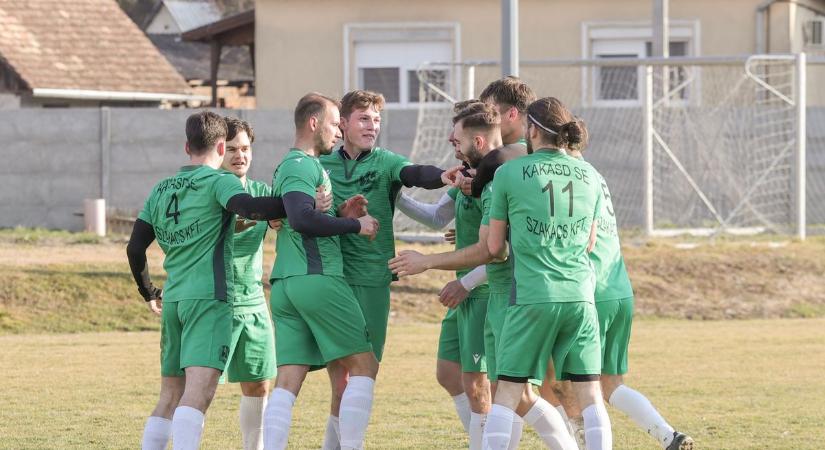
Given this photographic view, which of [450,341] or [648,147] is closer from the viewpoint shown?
[450,341]

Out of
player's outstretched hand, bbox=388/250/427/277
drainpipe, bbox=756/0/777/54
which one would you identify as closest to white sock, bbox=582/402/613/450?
player's outstretched hand, bbox=388/250/427/277

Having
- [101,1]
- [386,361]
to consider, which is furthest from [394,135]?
[101,1]

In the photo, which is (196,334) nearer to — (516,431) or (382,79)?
(516,431)

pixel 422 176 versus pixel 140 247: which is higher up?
pixel 422 176

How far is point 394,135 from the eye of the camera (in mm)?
24672

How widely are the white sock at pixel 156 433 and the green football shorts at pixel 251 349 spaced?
55cm

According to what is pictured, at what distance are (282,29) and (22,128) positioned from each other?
250 inches

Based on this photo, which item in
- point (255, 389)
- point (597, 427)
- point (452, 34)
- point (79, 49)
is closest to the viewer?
point (597, 427)

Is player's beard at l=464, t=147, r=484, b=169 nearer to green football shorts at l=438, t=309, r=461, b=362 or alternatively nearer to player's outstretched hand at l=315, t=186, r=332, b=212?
player's outstretched hand at l=315, t=186, r=332, b=212

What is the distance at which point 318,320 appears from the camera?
308 inches

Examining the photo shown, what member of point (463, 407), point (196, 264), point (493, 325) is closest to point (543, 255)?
point (493, 325)

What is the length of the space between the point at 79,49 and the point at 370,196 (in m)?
26.8

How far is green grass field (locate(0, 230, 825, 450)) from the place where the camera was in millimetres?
9961

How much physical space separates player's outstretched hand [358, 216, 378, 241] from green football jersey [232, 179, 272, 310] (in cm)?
78
